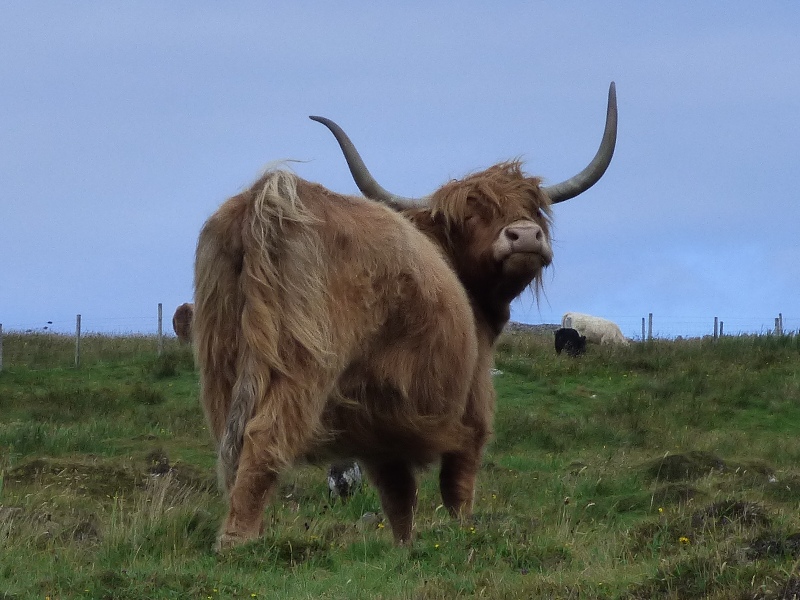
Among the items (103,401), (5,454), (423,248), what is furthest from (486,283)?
(103,401)

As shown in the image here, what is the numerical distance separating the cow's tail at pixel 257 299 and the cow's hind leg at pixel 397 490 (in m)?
1.38

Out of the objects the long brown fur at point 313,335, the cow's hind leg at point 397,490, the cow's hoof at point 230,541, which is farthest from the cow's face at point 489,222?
the cow's hoof at point 230,541

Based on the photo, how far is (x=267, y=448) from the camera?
14.0 feet

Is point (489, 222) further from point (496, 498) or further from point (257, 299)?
point (496, 498)

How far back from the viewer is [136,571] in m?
4.24

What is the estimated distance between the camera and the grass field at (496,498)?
4.01 m

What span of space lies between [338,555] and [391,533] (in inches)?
37.9

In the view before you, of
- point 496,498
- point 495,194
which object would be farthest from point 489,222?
point 496,498

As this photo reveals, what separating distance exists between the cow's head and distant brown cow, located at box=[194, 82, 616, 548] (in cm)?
63

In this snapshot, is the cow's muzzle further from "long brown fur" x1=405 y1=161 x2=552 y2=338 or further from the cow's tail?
the cow's tail

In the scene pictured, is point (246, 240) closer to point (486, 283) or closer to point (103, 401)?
point (486, 283)

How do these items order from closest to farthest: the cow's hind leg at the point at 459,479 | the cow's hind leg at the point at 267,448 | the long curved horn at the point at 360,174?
the cow's hind leg at the point at 267,448
the cow's hind leg at the point at 459,479
the long curved horn at the point at 360,174

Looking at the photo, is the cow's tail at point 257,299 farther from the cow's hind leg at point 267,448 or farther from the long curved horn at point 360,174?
the long curved horn at point 360,174

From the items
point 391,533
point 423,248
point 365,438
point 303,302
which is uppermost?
point 423,248
